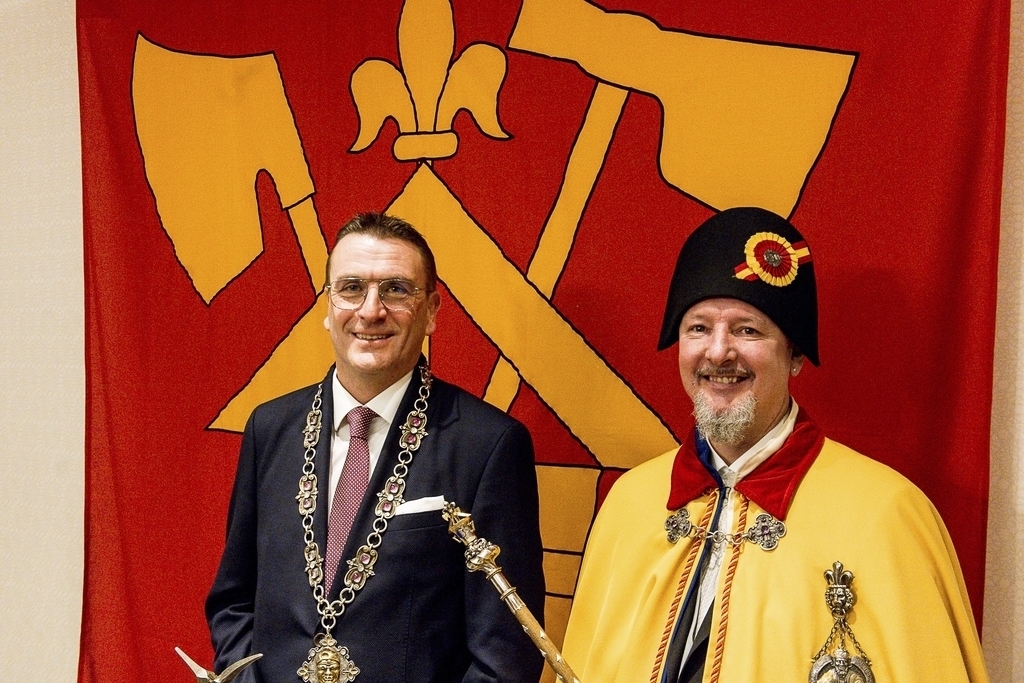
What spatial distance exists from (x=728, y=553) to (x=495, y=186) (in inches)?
43.4

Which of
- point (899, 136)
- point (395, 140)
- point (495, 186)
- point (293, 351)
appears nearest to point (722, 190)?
point (899, 136)

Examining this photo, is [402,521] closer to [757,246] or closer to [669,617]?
[669,617]

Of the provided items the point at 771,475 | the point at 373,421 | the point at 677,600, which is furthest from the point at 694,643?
the point at 373,421

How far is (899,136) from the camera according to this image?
224 centimetres

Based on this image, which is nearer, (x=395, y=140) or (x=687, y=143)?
(x=687, y=143)

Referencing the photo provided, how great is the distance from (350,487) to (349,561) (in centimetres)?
15

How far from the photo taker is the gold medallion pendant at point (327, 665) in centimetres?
205

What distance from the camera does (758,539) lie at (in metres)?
1.88

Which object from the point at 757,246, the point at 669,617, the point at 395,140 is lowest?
the point at 669,617

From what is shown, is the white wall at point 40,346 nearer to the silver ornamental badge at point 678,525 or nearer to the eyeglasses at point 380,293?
the eyeglasses at point 380,293

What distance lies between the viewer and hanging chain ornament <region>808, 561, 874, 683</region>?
1.75m

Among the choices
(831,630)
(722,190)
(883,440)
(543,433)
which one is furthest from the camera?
(543,433)

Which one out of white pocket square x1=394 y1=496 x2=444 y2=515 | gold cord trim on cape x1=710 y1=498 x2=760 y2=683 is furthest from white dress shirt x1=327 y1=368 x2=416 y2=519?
gold cord trim on cape x1=710 y1=498 x2=760 y2=683

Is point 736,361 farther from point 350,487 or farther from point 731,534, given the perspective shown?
point 350,487
